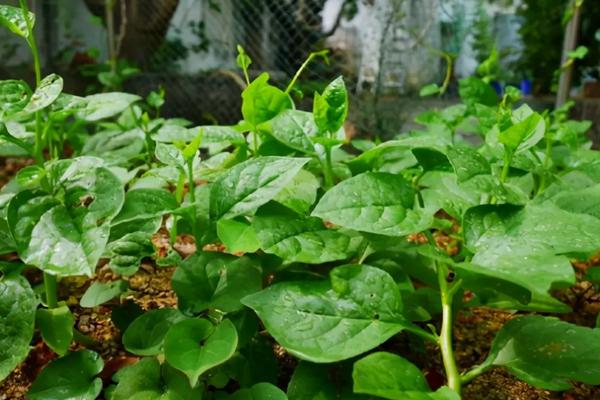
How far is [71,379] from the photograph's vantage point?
58 cm

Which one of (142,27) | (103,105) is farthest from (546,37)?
(103,105)

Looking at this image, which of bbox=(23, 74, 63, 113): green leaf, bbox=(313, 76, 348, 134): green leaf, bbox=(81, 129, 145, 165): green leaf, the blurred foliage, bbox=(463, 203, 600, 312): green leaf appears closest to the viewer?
bbox=(463, 203, 600, 312): green leaf

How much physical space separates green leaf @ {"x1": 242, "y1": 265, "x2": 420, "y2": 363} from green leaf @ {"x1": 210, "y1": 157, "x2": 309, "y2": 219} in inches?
3.5

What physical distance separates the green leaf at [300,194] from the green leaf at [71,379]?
0.25 meters

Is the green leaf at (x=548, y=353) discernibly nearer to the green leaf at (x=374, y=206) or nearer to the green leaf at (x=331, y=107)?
the green leaf at (x=374, y=206)

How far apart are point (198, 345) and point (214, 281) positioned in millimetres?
82

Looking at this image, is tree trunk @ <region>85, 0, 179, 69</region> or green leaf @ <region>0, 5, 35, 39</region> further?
tree trunk @ <region>85, 0, 179, 69</region>

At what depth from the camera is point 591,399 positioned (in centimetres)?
67

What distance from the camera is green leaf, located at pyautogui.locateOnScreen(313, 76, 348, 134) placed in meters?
0.66

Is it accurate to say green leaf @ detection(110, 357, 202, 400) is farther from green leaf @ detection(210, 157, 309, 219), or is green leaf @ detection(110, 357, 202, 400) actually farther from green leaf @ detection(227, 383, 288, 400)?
green leaf @ detection(210, 157, 309, 219)

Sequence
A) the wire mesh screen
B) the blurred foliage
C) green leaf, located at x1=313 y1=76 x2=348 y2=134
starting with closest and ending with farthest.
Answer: green leaf, located at x1=313 y1=76 x2=348 y2=134 → the wire mesh screen → the blurred foliage

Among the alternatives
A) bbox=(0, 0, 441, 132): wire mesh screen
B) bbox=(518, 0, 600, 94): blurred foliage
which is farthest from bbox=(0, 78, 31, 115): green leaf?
bbox=(518, 0, 600, 94): blurred foliage

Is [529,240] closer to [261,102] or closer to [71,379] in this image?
[261,102]

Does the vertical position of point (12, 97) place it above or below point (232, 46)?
above
